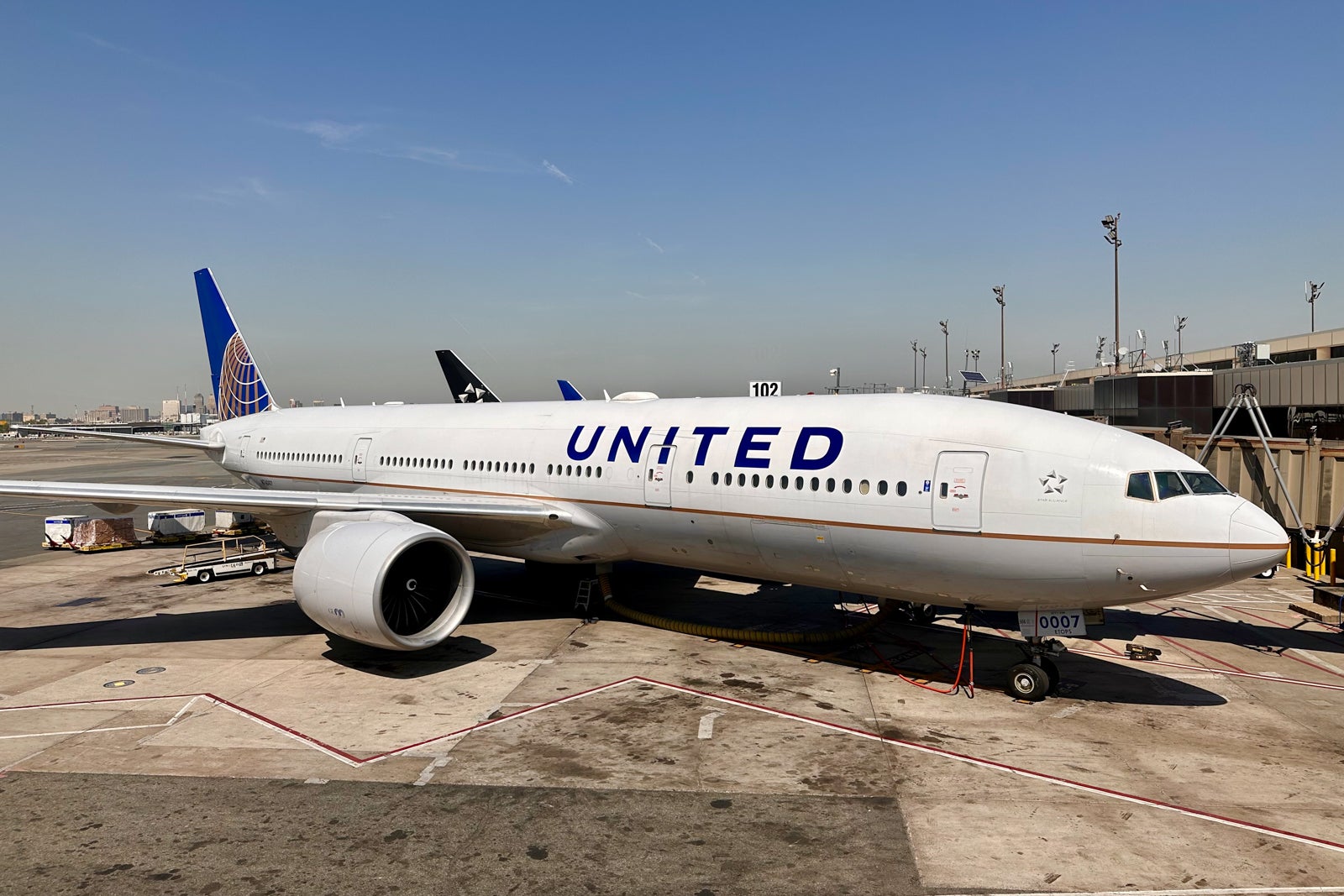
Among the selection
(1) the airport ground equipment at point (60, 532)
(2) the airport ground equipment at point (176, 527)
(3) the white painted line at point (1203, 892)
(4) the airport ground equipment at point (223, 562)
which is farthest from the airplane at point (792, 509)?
(1) the airport ground equipment at point (60, 532)

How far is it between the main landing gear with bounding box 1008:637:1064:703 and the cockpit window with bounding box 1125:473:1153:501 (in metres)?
2.92

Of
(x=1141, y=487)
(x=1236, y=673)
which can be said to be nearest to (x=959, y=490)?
(x=1141, y=487)

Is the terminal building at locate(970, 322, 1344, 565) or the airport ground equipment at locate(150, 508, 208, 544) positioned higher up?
the terminal building at locate(970, 322, 1344, 565)

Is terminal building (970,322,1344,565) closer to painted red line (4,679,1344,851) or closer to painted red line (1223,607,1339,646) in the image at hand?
painted red line (1223,607,1339,646)

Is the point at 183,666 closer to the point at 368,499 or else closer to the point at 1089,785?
the point at 368,499

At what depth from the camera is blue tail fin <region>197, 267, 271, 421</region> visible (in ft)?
103

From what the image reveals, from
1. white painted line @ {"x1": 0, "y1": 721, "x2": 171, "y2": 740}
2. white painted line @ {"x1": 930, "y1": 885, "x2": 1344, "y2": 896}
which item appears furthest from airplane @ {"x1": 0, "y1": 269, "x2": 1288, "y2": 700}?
white painted line @ {"x1": 930, "y1": 885, "x2": 1344, "y2": 896}

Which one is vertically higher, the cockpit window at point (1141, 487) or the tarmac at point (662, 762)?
the cockpit window at point (1141, 487)

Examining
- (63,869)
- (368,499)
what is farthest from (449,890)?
(368,499)

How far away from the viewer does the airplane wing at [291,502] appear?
15.9m

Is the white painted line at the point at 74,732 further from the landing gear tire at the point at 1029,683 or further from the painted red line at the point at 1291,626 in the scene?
the painted red line at the point at 1291,626

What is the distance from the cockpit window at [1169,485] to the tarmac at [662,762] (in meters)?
3.49

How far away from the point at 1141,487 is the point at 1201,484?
0.96m

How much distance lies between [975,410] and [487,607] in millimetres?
12709
